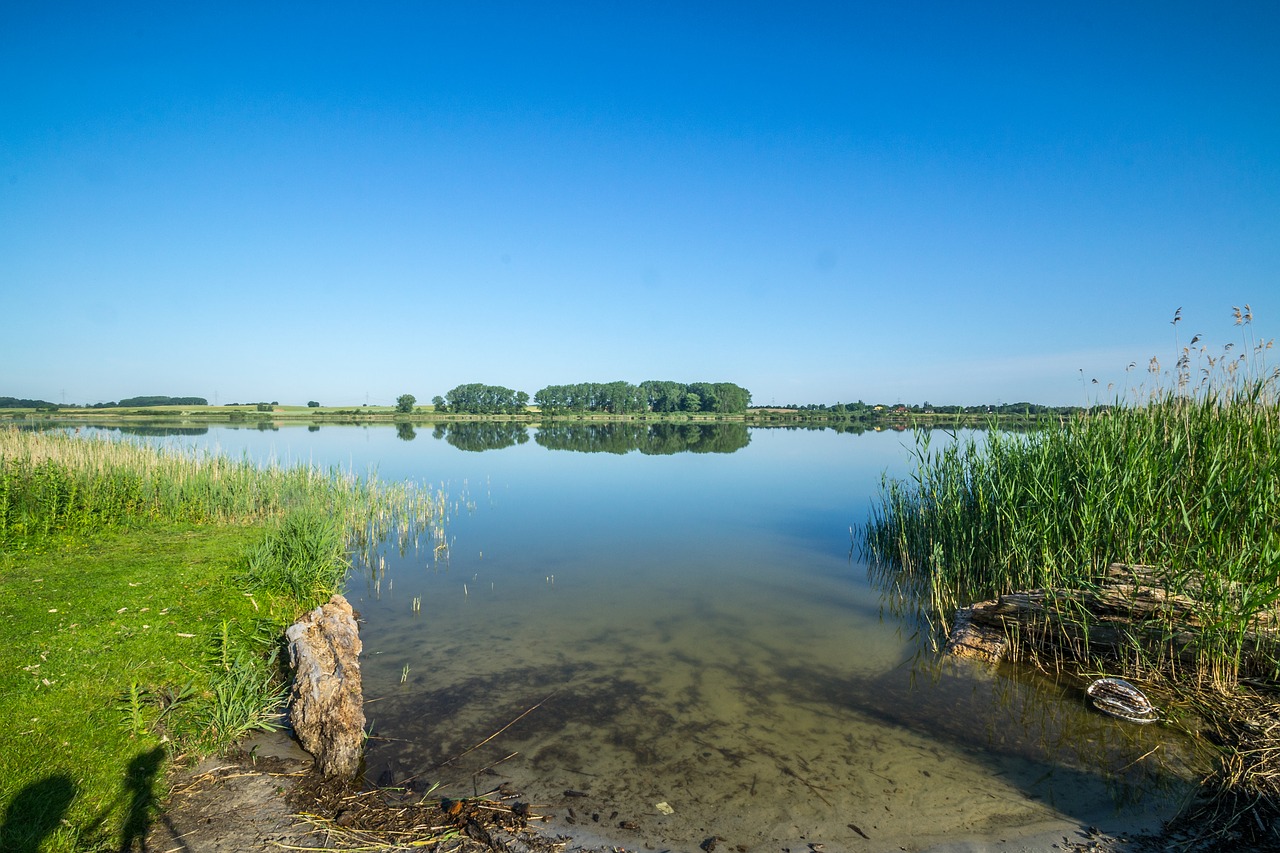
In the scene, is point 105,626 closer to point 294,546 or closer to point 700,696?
point 294,546

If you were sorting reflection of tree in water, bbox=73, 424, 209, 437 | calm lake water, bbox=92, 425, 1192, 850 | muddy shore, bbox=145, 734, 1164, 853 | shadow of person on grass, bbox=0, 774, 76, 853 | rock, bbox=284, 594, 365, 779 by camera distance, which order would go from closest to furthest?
shadow of person on grass, bbox=0, 774, 76, 853 < muddy shore, bbox=145, 734, 1164, 853 < calm lake water, bbox=92, 425, 1192, 850 < rock, bbox=284, 594, 365, 779 < reflection of tree in water, bbox=73, 424, 209, 437

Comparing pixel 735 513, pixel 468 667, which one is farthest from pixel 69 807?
pixel 735 513

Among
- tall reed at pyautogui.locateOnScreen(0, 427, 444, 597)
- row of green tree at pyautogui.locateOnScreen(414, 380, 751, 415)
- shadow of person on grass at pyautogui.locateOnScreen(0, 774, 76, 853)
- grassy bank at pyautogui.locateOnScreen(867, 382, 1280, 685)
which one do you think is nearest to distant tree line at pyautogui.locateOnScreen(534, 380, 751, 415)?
row of green tree at pyautogui.locateOnScreen(414, 380, 751, 415)

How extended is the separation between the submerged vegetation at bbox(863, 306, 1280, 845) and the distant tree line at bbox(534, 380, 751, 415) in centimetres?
12900

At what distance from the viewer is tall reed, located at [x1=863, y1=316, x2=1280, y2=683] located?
665cm

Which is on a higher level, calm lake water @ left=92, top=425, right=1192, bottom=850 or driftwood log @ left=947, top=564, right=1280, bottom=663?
driftwood log @ left=947, top=564, right=1280, bottom=663

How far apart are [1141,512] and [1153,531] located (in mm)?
556

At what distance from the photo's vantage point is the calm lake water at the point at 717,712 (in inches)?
209

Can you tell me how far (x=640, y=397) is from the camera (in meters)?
147

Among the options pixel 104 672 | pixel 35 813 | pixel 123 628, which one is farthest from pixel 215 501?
pixel 35 813

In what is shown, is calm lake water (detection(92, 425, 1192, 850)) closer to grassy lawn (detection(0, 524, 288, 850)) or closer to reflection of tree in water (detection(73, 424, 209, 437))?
grassy lawn (detection(0, 524, 288, 850))

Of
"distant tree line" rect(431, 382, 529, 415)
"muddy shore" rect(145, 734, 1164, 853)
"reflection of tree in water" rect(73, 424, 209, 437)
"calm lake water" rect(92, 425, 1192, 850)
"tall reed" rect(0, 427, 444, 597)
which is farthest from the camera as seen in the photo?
"distant tree line" rect(431, 382, 529, 415)

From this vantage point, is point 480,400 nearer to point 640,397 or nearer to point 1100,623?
point 640,397

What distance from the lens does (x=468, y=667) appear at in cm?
838
